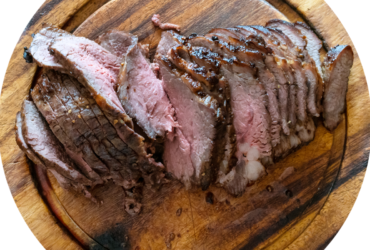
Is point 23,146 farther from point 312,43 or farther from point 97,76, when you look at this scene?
point 312,43

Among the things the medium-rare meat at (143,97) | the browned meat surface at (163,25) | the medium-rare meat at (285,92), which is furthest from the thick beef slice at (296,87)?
the medium-rare meat at (143,97)

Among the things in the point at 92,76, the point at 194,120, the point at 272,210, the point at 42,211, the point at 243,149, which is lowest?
the point at 42,211

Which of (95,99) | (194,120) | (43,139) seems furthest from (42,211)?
(194,120)

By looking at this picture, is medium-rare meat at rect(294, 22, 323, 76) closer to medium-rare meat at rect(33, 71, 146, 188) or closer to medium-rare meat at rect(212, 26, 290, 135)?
medium-rare meat at rect(212, 26, 290, 135)

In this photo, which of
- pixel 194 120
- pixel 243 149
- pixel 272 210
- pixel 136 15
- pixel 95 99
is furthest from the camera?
pixel 136 15

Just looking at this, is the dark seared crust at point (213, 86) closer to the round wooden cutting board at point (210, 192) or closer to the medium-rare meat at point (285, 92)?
the medium-rare meat at point (285, 92)

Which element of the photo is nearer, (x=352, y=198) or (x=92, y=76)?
(x=92, y=76)

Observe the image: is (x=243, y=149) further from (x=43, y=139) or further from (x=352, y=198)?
(x=43, y=139)
